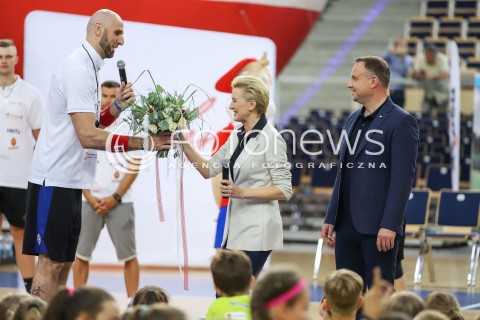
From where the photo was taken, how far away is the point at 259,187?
→ 546cm

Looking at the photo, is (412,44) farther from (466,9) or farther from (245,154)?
(245,154)

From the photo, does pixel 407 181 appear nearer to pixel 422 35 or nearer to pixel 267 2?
pixel 267 2

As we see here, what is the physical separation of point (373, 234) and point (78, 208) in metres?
1.65

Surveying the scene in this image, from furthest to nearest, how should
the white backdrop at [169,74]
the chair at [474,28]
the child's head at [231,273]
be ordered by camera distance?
the chair at [474,28], the white backdrop at [169,74], the child's head at [231,273]

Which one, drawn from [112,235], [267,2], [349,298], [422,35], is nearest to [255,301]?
[349,298]

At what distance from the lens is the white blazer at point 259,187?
541 centimetres

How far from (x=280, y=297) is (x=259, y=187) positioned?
224cm

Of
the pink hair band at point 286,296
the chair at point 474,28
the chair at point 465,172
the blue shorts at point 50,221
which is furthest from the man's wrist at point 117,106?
the chair at point 474,28

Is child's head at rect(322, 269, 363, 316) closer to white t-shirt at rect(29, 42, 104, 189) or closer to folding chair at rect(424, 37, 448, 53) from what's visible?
white t-shirt at rect(29, 42, 104, 189)

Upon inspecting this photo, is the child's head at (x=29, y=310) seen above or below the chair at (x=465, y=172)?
below

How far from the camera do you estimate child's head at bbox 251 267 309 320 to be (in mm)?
3221

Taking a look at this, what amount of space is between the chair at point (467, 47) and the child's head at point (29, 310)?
15781mm

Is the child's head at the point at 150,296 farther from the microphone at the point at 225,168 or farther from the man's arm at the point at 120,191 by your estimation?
the man's arm at the point at 120,191

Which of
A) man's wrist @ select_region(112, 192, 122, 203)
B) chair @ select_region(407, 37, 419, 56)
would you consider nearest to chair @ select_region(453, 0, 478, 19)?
chair @ select_region(407, 37, 419, 56)
